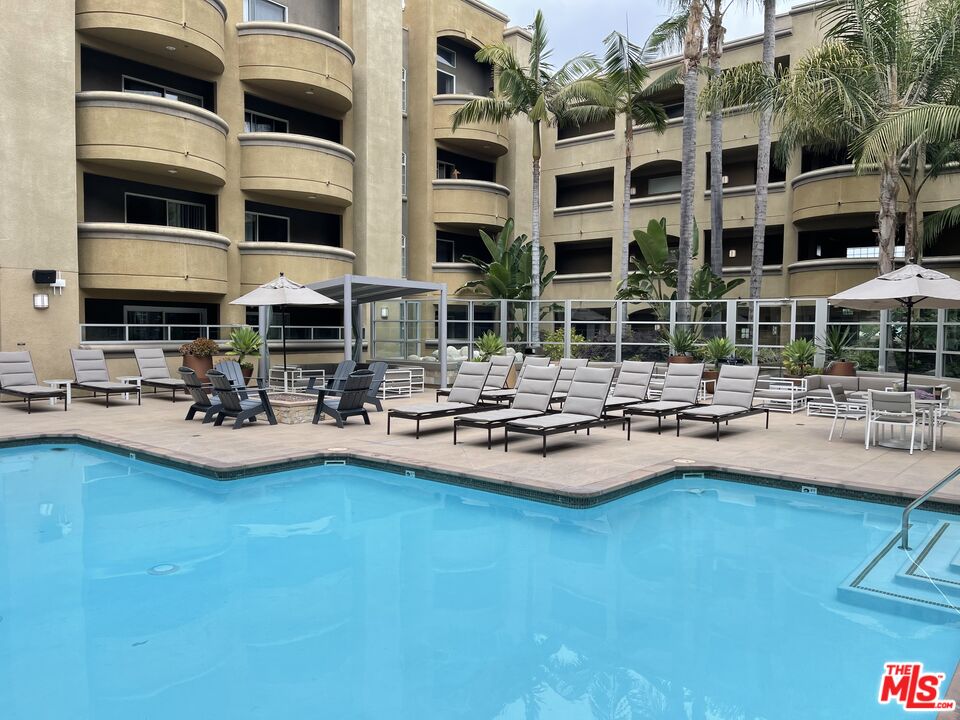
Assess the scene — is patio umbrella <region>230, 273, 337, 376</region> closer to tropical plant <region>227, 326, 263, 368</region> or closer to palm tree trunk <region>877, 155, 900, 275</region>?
tropical plant <region>227, 326, 263, 368</region>

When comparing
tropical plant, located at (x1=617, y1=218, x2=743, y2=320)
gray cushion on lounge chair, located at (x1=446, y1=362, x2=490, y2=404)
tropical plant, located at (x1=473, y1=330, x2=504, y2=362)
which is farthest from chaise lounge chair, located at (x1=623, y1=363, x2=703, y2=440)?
tropical plant, located at (x1=617, y1=218, x2=743, y2=320)

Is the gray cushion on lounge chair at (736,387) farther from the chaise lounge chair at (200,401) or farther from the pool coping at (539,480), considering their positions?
the chaise lounge chair at (200,401)

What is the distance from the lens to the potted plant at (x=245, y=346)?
62.1 feet

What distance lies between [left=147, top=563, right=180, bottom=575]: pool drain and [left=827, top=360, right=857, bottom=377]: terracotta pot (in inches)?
590

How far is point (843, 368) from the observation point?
16.1 m

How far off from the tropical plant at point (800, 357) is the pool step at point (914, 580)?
10.8 metres

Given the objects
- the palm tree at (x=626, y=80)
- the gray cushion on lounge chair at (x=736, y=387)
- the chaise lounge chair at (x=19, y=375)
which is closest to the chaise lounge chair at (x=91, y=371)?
the chaise lounge chair at (x=19, y=375)

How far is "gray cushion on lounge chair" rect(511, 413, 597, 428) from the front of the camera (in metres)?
10.4

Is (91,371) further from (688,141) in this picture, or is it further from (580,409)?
(688,141)

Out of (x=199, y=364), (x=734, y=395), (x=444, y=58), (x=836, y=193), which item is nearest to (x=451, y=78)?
(x=444, y=58)

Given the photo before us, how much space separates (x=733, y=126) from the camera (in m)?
27.7

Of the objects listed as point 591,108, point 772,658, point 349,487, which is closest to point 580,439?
point 349,487

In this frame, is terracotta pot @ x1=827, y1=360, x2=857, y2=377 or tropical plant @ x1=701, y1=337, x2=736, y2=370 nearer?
terracotta pot @ x1=827, y1=360, x2=857, y2=377

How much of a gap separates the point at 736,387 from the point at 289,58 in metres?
17.5
